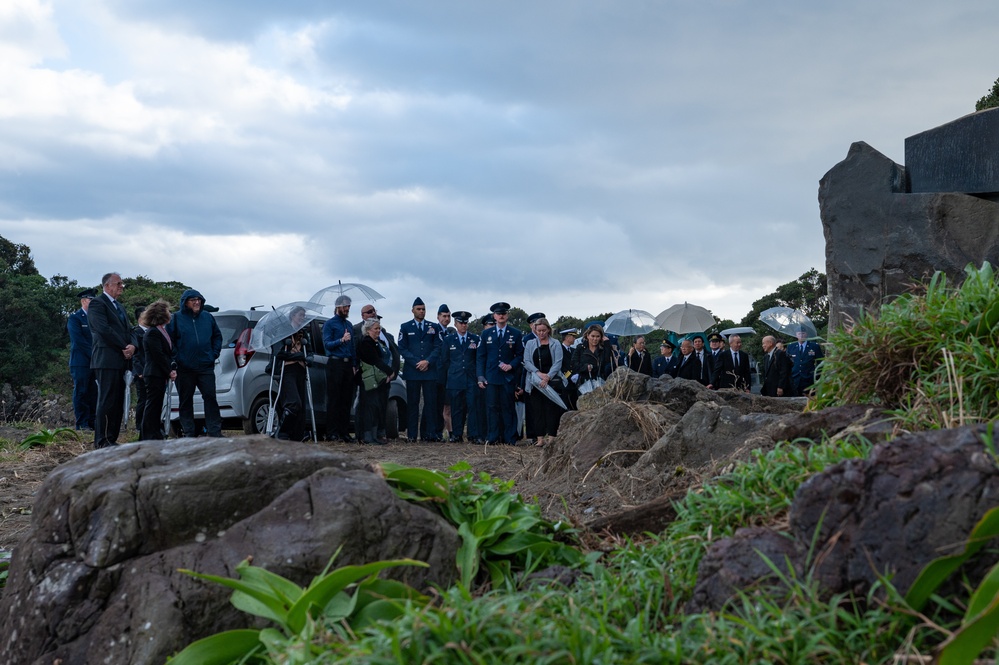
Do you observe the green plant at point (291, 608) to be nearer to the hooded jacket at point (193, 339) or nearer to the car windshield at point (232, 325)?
the hooded jacket at point (193, 339)

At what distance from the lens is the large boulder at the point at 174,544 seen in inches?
137

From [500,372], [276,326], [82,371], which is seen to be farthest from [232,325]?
[500,372]

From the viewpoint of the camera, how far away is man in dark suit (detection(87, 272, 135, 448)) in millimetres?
10688

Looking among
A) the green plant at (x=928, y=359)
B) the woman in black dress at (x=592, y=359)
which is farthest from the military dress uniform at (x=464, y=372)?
the green plant at (x=928, y=359)

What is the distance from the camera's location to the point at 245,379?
12.4 m

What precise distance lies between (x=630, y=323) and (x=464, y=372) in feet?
13.6

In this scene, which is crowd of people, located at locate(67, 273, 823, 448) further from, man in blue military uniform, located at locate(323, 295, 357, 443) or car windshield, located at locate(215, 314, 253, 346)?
car windshield, located at locate(215, 314, 253, 346)

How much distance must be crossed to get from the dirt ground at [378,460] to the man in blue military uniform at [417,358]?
95 centimetres

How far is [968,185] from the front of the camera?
23.3 ft

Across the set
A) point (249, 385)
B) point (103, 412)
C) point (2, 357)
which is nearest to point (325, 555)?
point (103, 412)

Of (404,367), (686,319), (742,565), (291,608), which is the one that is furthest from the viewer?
(686,319)

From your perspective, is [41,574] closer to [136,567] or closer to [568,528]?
[136,567]

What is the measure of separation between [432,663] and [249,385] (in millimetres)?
Answer: 10637

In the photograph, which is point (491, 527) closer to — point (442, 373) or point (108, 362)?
point (108, 362)
